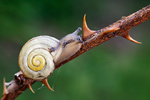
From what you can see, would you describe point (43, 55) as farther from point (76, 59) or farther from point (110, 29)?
point (76, 59)

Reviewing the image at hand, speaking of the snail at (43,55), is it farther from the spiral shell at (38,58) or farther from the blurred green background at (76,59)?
the blurred green background at (76,59)

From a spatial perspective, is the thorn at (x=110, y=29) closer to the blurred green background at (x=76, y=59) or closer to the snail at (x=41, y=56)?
the snail at (x=41, y=56)

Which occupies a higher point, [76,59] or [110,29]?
[76,59]

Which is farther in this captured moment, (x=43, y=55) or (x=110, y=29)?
(x=43, y=55)

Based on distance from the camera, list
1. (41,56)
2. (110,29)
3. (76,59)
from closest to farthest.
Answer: (110,29)
(41,56)
(76,59)

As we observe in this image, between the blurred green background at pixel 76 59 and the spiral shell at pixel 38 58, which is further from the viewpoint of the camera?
the blurred green background at pixel 76 59

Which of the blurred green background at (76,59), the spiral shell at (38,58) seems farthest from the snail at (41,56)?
the blurred green background at (76,59)

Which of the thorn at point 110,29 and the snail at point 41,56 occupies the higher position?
the snail at point 41,56

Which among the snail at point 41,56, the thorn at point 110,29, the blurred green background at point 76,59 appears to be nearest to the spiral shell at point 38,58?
the snail at point 41,56

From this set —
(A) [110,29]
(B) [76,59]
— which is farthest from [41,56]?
(B) [76,59]
